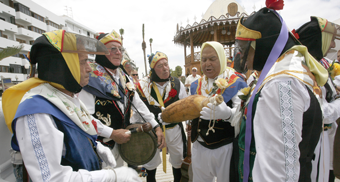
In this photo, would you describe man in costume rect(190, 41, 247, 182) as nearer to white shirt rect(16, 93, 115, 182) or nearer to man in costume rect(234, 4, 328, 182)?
man in costume rect(234, 4, 328, 182)

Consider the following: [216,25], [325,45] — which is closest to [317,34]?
[325,45]

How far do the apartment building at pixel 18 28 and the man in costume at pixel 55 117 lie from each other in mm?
20120

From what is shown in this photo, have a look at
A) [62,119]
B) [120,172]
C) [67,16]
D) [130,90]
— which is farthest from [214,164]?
[67,16]

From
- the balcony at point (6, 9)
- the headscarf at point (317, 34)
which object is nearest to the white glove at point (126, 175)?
the headscarf at point (317, 34)

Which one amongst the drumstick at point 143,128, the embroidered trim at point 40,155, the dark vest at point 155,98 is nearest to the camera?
the embroidered trim at point 40,155

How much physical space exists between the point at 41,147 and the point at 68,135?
0.18 metres

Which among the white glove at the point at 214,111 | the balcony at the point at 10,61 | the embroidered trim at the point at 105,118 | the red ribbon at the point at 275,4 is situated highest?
the balcony at the point at 10,61

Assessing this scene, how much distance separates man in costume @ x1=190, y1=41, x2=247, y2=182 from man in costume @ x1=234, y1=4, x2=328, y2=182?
86 centimetres

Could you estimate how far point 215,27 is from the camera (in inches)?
503

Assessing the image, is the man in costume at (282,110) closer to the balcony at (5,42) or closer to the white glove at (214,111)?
the white glove at (214,111)

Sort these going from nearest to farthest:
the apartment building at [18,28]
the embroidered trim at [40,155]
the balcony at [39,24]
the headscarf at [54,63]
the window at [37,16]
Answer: the embroidered trim at [40,155] → the headscarf at [54,63] → the apartment building at [18,28] → the balcony at [39,24] → the window at [37,16]

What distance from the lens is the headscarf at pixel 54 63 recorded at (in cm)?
114

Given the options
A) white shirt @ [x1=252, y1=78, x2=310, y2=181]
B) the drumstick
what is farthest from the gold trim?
the drumstick

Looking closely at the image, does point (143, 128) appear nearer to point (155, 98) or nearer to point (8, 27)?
point (155, 98)
